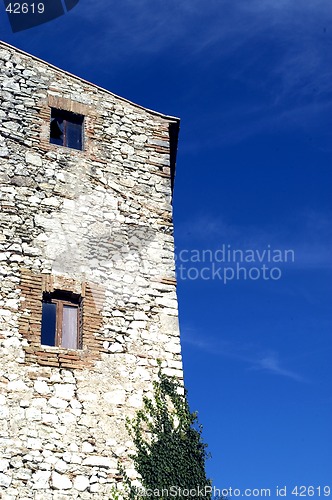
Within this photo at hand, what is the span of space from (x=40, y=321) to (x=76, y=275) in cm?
95

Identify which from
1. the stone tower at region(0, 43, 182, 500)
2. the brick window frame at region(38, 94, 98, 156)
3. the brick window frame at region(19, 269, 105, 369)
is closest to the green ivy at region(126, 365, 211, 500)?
the stone tower at region(0, 43, 182, 500)

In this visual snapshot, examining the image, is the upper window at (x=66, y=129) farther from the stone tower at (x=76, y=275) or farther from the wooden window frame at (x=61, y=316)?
the wooden window frame at (x=61, y=316)

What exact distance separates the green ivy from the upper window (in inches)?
165

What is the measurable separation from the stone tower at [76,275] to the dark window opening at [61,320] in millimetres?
15

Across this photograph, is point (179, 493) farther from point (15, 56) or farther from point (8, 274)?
point (15, 56)

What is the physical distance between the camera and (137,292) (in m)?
11.3

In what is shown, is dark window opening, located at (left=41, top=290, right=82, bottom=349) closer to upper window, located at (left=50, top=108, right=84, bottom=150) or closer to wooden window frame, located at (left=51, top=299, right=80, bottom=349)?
wooden window frame, located at (left=51, top=299, right=80, bottom=349)

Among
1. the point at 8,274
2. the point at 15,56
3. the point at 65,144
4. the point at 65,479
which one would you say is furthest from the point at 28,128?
the point at 65,479

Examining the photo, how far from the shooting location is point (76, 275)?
36.3 feet

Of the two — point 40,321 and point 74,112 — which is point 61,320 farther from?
point 74,112

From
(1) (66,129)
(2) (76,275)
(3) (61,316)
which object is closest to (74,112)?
(1) (66,129)

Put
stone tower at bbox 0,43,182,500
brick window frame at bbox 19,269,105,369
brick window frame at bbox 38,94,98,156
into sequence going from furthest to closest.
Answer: brick window frame at bbox 38,94,98,156, brick window frame at bbox 19,269,105,369, stone tower at bbox 0,43,182,500

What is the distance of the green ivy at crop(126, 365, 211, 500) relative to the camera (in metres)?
9.80

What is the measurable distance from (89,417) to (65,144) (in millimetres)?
4631
